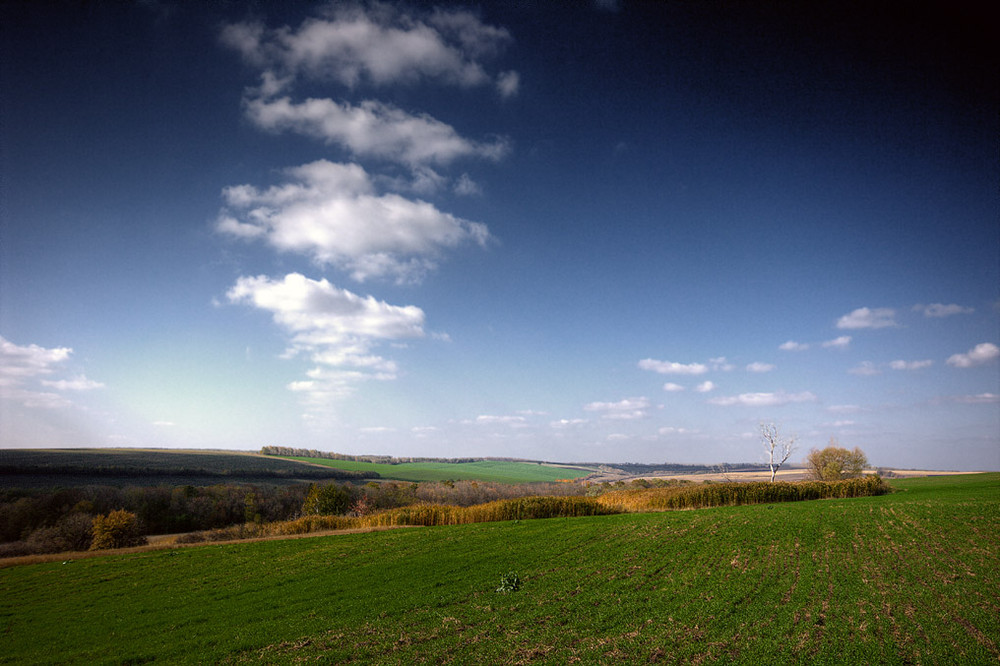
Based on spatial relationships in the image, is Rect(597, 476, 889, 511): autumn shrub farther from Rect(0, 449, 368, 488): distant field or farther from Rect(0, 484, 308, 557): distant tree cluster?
Rect(0, 449, 368, 488): distant field

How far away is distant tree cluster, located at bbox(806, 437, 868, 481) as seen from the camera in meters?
80.8

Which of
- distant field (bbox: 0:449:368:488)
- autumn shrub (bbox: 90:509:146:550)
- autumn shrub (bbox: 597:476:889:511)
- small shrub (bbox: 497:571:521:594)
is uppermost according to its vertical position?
small shrub (bbox: 497:571:521:594)

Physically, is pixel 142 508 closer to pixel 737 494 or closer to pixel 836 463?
pixel 737 494

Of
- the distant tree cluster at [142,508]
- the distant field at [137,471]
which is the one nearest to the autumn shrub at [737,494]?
the distant tree cluster at [142,508]

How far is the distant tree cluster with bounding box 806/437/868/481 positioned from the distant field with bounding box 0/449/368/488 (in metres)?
135

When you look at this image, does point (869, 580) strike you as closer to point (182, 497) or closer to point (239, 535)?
point (239, 535)

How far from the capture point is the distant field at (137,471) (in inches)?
4258

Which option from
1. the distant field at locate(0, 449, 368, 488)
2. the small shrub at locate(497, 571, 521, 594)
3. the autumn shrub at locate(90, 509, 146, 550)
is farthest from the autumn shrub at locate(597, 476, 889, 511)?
the distant field at locate(0, 449, 368, 488)

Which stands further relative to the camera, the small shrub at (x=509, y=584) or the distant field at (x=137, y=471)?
the distant field at (x=137, y=471)

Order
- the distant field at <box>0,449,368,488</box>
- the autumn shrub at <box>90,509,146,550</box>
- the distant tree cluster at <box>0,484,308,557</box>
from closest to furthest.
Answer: the autumn shrub at <box>90,509,146,550</box> → the distant tree cluster at <box>0,484,308,557</box> → the distant field at <box>0,449,368,488</box>

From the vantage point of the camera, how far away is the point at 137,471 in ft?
406

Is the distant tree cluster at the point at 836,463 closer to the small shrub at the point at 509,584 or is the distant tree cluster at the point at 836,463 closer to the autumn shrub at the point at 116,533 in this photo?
the small shrub at the point at 509,584

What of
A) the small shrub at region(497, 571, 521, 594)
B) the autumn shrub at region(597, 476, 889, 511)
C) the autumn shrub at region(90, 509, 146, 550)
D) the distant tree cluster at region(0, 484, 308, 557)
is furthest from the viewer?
the distant tree cluster at region(0, 484, 308, 557)

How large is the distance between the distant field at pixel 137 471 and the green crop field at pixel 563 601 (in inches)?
4183
